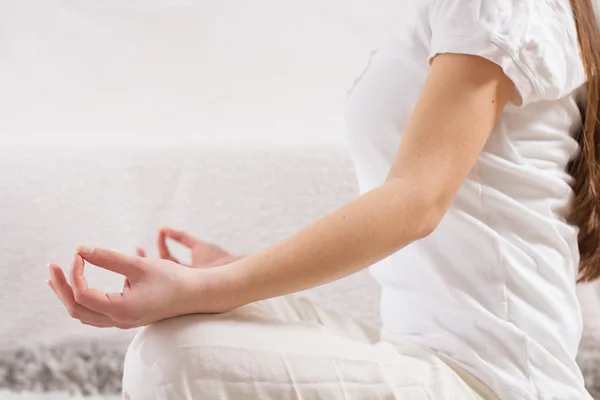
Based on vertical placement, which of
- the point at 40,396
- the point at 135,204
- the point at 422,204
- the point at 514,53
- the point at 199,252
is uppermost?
the point at 514,53

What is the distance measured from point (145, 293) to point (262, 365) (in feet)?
0.31

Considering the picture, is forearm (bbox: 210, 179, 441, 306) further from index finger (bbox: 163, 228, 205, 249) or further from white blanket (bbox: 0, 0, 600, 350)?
white blanket (bbox: 0, 0, 600, 350)

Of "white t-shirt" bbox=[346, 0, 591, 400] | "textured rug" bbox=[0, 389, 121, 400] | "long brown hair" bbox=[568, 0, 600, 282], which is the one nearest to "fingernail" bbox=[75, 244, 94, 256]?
"white t-shirt" bbox=[346, 0, 591, 400]

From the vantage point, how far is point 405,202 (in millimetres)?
540

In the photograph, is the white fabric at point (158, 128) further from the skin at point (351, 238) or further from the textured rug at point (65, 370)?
the skin at point (351, 238)

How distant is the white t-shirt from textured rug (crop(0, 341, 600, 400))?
57 cm

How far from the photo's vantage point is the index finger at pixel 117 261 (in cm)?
53

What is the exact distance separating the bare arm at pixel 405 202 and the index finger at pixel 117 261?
58 millimetres

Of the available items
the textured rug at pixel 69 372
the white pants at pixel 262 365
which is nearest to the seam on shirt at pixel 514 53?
the white pants at pixel 262 365

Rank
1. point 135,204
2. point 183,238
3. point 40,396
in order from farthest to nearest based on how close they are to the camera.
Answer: point 135,204, point 40,396, point 183,238

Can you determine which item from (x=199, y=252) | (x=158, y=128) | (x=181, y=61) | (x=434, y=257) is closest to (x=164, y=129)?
(x=158, y=128)

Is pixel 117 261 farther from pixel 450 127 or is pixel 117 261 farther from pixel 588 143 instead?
pixel 588 143

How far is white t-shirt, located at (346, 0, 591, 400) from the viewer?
57cm

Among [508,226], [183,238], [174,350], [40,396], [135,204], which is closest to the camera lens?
[174,350]
